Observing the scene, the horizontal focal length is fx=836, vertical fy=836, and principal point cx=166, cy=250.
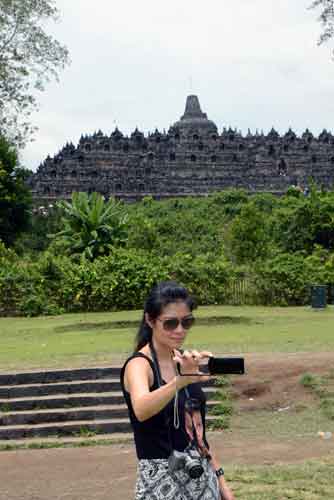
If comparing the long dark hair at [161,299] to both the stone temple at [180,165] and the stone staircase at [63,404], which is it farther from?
the stone temple at [180,165]

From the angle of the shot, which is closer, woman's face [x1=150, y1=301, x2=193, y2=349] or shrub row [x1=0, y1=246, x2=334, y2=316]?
woman's face [x1=150, y1=301, x2=193, y2=349]

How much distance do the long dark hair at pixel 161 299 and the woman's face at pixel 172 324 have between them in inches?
0.8

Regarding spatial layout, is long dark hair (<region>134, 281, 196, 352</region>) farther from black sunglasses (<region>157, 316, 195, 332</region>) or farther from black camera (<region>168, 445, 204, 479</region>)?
black camera (<region>168, 445, 204, 479</region>)

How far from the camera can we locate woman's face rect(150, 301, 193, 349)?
144 inches

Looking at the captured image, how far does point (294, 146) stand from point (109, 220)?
45.0 m

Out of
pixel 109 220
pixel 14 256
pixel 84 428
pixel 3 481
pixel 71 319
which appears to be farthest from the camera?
pixel 14 256

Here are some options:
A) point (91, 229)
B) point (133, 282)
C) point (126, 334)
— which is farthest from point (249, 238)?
point (126, 334)

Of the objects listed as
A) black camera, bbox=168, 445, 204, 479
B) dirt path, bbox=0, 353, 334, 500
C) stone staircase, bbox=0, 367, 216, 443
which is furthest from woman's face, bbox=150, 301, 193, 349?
stone staircase, bbox=0, 367, 216, 443

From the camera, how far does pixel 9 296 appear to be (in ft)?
76.0

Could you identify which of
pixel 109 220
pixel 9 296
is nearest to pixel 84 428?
pixel 9 296

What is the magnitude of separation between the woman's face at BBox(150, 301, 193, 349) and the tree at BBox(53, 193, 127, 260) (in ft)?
71.4

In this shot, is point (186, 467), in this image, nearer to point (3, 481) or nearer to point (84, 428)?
point (3, 481)

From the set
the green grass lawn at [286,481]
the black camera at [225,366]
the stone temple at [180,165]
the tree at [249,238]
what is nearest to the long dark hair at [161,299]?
the black camera at [225,366]

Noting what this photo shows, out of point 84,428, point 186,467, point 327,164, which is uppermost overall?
point 327,164
